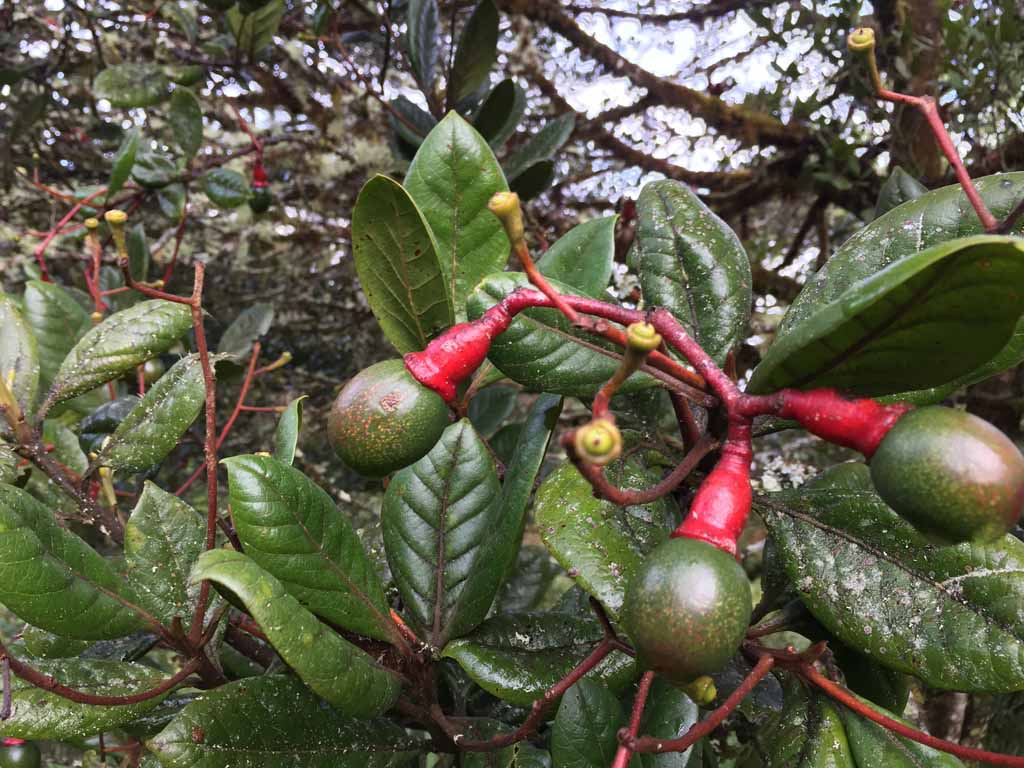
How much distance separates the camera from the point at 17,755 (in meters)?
1.03

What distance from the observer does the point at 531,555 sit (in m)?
1.39

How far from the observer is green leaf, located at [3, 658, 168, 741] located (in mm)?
689

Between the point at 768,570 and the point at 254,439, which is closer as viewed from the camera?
the point at 768,570

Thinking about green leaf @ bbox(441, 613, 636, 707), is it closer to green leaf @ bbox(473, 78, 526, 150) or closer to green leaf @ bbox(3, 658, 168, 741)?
green leaf @ bbox(3, 658, 168, 741)

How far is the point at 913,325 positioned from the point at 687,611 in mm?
230

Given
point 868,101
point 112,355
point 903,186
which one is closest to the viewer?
point 112,355

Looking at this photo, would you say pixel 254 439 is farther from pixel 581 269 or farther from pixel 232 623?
pixel 581 269

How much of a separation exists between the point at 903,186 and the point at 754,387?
0.73 m

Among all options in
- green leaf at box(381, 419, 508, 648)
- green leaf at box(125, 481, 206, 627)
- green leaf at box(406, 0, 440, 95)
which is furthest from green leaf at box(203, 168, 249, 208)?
green leaf at box(381, 419, 508, 648)

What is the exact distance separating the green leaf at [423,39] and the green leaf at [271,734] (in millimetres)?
1388

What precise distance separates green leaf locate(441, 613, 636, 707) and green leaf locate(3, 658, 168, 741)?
0.32 metres

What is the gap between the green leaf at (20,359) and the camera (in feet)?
3.16

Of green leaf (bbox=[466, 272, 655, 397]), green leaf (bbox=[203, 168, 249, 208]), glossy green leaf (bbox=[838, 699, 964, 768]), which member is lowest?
glossy green leaf (bbox=[838, 699, 964, 768])

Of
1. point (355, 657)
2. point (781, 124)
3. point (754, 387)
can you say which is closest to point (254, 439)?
point (781, 124)
